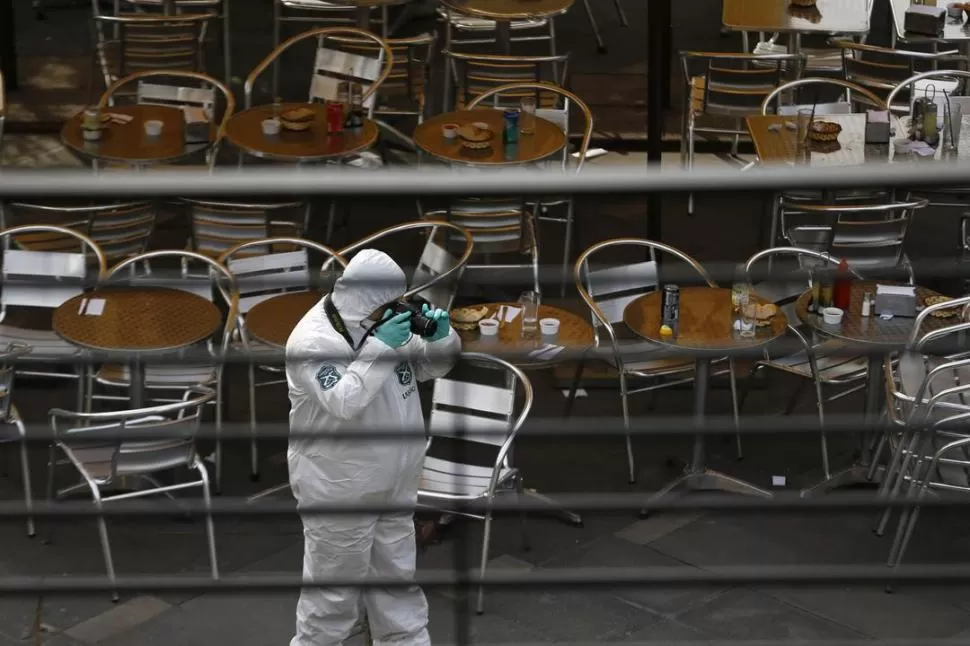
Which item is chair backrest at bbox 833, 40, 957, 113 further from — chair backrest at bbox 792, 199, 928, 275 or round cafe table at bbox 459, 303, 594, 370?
round cafe table at bbox 459, 303, 594, 370

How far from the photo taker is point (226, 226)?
633 cm

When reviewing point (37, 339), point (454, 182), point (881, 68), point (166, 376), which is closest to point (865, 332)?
point (166, 376)

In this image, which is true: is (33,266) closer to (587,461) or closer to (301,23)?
(587,461)

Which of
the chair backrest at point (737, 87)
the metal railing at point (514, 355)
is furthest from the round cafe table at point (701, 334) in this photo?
the metal railing at point (514, 355)

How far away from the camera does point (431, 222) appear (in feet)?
20.0

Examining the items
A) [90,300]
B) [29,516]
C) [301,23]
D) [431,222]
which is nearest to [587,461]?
[431,222]

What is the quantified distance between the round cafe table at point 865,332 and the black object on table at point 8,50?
5345 millimetres

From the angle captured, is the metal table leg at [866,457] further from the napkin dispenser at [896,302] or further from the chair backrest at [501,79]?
the chair backrest at [501,79]

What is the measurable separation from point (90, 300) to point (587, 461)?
2044mm

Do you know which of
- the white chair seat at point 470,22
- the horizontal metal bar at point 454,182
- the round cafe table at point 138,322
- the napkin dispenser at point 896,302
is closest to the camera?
the horizontal metal bar at point 454,182

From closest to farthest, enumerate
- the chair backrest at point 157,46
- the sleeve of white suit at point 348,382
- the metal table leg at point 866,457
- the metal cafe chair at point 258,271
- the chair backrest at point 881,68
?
1. the sleeve of white suit at point 348,382
2. the metal table leg at point 866,457
3. the metal cafe chair at point 258,271
4. the chair backrest at point 881,68
5. the chair backrest at point 157,46

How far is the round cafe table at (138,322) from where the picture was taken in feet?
18.0

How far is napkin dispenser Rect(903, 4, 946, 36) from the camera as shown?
325 inches

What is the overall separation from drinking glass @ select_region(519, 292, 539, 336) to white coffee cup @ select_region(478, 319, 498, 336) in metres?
0.11
